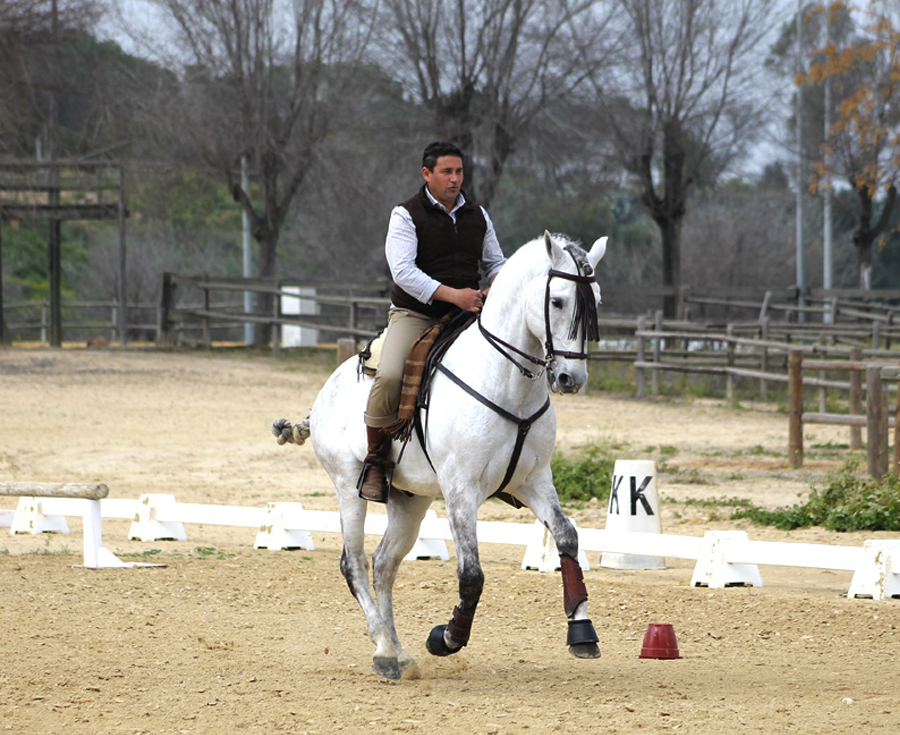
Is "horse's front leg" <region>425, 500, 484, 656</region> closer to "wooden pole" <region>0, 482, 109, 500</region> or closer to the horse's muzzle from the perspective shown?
the horse's muzzle

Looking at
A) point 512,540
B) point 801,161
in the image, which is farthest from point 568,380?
point 801,161

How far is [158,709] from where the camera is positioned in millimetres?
5387

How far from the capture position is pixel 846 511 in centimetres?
1024

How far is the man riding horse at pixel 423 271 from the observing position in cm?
623

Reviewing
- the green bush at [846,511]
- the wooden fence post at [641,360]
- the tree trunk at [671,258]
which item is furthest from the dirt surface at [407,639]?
the tree trunk at [671,258]

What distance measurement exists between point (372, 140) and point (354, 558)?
27.0 meters

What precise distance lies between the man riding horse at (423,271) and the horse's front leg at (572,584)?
3.07 feet

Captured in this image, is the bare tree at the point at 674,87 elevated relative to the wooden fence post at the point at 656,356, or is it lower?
elevated

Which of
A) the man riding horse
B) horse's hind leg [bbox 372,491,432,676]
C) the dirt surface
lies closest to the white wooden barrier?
the dirt surface

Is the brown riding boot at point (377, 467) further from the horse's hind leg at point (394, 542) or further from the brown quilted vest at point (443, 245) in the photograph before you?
the brown quilted vest at point (443, 245)

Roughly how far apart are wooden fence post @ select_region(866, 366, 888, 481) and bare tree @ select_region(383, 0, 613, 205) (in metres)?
18.4

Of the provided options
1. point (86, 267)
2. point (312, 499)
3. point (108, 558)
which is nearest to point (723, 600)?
point (108, 558)

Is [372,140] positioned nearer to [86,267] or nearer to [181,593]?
[86,267]

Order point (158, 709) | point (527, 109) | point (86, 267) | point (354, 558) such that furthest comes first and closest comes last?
point (86, 267) → point (527, 109) → point (354, 558) → point (158, 709)
